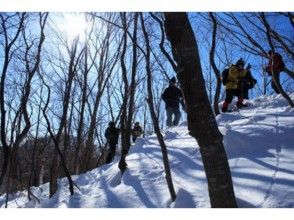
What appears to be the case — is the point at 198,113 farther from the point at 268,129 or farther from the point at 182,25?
the point at 268,129

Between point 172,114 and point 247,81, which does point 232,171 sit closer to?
point 247,81

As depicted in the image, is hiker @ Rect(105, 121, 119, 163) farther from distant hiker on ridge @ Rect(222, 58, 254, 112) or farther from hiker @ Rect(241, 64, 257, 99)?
hiker @ Rect(241, 64, 257, 99)

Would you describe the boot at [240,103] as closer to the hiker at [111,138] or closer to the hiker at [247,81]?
the hiker at [247,81]

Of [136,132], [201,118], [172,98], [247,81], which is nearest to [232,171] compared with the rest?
[201,118]

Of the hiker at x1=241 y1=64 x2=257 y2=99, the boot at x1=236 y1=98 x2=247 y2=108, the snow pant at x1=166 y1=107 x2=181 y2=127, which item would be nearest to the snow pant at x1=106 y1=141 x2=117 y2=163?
the snow pant at x1=166 y1=107 x2=181 y2=127

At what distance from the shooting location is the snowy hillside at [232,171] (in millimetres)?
5223

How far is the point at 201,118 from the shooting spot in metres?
4.07

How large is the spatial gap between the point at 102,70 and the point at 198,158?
11.0 m

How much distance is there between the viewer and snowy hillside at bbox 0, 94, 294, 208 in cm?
522

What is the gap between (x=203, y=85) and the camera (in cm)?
416

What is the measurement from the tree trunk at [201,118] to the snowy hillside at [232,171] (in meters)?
0.96

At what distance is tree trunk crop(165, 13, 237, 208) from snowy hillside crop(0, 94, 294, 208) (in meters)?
0.96

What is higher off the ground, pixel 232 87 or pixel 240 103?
pixel 232 87

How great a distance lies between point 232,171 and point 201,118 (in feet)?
7.42
